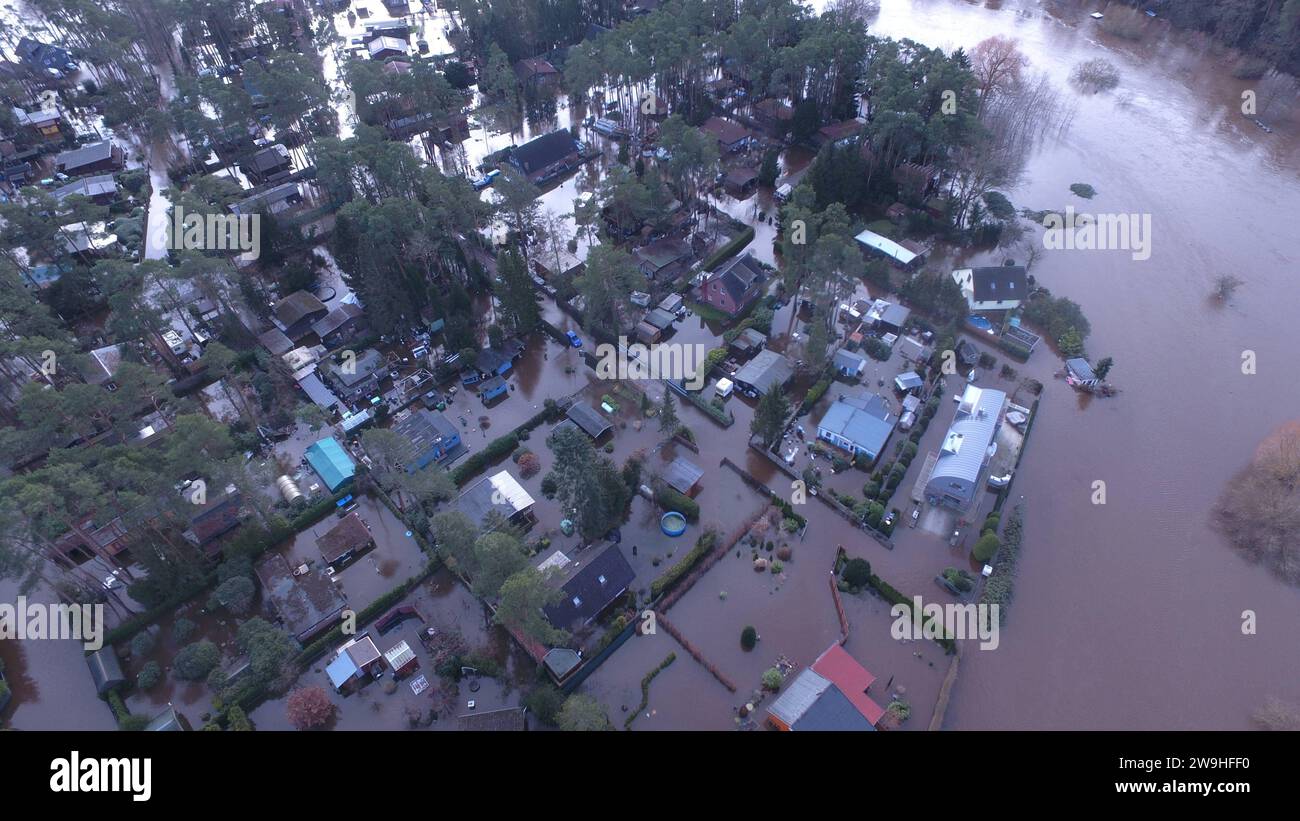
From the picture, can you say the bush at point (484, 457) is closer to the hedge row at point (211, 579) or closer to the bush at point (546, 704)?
the hedge row at point (211, 579)

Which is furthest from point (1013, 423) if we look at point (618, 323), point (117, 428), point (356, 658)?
point (117, 428)

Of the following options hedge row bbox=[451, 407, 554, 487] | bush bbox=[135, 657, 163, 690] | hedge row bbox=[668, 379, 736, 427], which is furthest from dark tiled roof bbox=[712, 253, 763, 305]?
bush bbox=[135, 657, 163, 690]

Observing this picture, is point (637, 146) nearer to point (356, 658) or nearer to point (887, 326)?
point (887, 326)

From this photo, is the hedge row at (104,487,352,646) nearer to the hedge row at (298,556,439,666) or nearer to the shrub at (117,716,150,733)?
the shrub at (117,716,150,733)

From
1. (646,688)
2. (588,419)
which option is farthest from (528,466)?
(646,688)

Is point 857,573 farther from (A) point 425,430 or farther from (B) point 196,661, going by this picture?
(B) point 196,661

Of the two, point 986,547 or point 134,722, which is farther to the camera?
point 986,547
